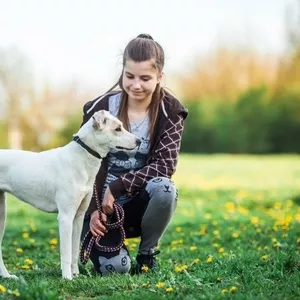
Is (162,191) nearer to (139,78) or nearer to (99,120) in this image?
(99,120)

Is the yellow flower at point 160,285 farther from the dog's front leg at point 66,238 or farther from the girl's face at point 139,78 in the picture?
the girl's face at point 139,78

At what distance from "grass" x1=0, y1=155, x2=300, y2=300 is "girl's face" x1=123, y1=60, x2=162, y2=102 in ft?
4.90

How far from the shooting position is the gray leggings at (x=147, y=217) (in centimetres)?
557

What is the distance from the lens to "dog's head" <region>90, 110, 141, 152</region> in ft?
17.0

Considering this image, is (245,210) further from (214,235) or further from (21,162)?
(21,162)

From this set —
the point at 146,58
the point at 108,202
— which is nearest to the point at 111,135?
the point at 108,202

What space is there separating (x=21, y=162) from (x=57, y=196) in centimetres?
40

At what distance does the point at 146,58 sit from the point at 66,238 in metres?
1.61

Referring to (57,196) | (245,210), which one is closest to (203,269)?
(57,196)

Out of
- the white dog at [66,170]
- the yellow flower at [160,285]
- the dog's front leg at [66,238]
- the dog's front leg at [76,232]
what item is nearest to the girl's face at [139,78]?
the white dog at [66,170]

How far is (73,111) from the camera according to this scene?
3903 cm

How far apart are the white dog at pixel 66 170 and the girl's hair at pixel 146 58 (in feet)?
2.05

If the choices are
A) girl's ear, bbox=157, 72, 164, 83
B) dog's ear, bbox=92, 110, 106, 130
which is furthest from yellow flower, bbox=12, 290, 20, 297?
girl's ear, bbox=157, 72, 164, 83

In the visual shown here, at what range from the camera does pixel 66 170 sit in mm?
5191
